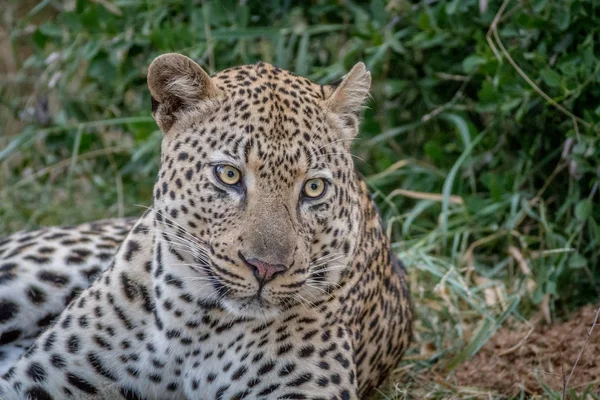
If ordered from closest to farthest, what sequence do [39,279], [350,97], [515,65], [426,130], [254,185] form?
[254,185], [350,97], [39,279], [515,65], [426,130]

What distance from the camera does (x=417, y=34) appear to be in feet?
24.8

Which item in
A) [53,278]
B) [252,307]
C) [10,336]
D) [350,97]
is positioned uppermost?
[350,97]

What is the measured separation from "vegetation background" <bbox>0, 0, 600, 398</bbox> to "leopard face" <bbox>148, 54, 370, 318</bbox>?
1.51 metres

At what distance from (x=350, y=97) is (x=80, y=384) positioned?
1.97 meters

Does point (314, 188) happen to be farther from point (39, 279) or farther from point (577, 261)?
point (577, 261)

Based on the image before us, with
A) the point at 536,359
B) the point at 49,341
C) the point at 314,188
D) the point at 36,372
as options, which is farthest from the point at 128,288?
the point at 536,359

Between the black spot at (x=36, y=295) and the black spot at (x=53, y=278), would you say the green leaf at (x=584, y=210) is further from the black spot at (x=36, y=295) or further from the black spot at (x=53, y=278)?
the black spot at (x=36, y=295)

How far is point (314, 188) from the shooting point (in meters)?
4.51

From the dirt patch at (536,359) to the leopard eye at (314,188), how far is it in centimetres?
164

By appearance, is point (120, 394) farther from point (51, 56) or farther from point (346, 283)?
point (51, 56)

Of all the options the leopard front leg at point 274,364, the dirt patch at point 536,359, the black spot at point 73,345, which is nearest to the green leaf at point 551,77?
the dirt patch at point 536,359

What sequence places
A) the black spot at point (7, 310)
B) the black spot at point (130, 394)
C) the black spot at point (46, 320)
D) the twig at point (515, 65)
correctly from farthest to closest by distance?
1. the twig at point (515, 65)
2. the black spot at point (46, 320)
3. the black spot at point (7, 310)
4. the black spot at point (130, 394)

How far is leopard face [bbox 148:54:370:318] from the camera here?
4.28 m

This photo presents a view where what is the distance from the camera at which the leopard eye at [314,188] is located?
14.7 feet
